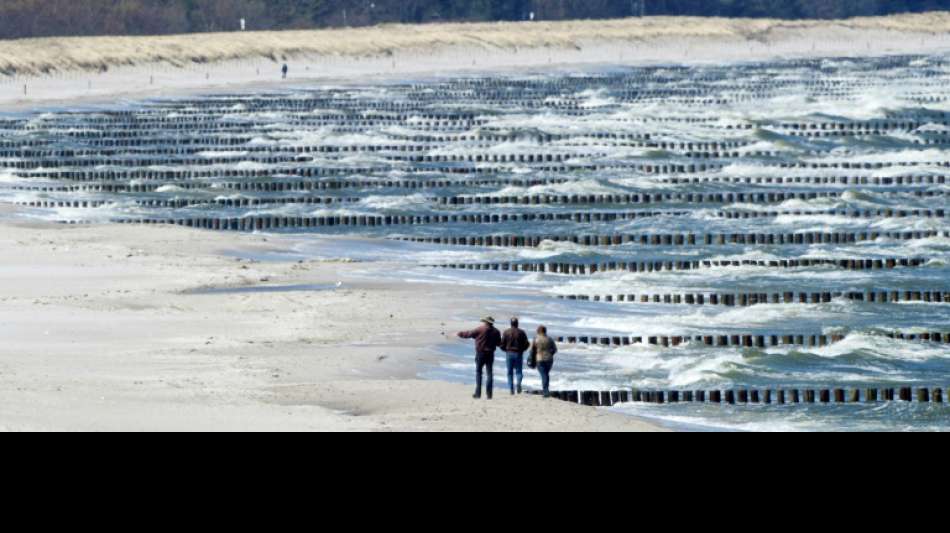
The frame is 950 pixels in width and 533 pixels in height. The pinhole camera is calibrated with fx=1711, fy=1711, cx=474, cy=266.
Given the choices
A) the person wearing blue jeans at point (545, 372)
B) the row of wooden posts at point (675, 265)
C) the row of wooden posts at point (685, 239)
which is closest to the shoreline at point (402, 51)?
the row of wooden posts at point (685, 239)

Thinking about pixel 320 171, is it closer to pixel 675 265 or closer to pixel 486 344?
pixel 675 265

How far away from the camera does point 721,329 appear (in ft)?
89.2

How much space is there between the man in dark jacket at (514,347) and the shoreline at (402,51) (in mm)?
71866

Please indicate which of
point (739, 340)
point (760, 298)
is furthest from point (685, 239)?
point (739, 340)

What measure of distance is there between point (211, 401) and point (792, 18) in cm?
17588

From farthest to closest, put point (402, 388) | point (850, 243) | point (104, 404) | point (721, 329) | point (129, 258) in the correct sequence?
point (850, 243) < point (129, 258) < point (721, 329) < point (402, 388) < point (104, 404)

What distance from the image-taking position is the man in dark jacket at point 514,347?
65.5 ft

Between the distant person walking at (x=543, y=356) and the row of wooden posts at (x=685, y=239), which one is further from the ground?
the distant person walking at (x=543, y=356)

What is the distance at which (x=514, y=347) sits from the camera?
20.0 m

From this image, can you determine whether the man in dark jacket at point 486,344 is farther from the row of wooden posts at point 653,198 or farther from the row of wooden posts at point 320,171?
the row of wooden posts at point 320,171

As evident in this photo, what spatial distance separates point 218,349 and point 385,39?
117285mm

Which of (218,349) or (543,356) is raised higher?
(543,356)
